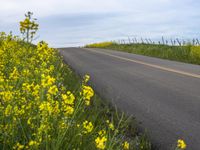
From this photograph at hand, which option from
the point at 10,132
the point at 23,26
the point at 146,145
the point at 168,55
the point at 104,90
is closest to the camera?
the point at 10,132

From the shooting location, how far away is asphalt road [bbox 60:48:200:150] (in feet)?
18.8

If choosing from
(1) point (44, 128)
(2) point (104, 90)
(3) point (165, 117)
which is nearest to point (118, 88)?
(2) point (104, 90)

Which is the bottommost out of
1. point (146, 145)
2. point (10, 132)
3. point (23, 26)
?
point (146, 145)

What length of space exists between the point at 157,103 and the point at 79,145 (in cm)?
382

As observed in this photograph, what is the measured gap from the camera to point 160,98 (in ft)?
27.0

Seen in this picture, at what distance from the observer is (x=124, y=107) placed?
748 cm

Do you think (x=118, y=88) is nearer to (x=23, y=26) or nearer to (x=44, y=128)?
(x=23, y=26)

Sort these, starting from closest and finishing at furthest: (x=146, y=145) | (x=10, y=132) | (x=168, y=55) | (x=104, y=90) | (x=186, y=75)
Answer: (x=10, y=132) < (x=146, y=145) < (x=104, y=90) < (x=186, y=75) < (x=168, y=55)

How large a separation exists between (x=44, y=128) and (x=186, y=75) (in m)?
8.82

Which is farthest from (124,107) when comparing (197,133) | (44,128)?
(44,128)

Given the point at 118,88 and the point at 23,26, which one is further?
the point at 118,88

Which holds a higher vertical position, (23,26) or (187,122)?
(23,26)

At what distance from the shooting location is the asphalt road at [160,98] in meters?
5.73

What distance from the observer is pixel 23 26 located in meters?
7.32
